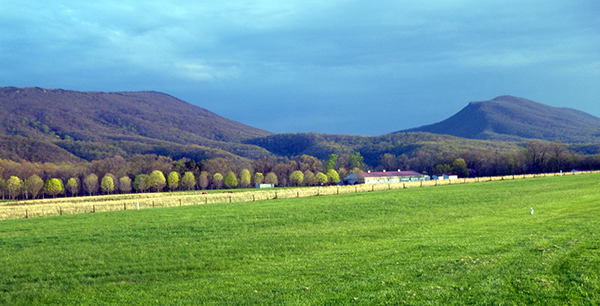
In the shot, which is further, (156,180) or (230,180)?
(230,180)

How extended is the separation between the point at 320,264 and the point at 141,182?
129m

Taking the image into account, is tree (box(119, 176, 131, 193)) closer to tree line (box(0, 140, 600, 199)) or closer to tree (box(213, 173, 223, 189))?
tree line (box(0, 140, 600, 199))

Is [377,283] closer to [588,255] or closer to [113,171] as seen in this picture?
[588,255]

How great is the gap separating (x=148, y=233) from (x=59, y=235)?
16.7 ft

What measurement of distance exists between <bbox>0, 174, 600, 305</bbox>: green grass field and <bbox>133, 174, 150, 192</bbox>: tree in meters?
112

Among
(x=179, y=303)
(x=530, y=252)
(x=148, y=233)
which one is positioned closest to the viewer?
(x=179, y=303)

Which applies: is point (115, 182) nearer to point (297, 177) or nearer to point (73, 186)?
point (73, 186)

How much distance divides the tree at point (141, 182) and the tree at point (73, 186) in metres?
16.8

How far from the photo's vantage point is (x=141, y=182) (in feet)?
439

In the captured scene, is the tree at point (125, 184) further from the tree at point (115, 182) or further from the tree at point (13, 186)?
the tree at point (13, 186)

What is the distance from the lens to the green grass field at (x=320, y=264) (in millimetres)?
10086

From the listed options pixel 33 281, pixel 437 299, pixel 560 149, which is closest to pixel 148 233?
pixel 33 281

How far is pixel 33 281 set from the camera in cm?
1377

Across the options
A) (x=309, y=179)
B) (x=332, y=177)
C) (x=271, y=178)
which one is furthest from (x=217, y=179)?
(x=332, y=177)
